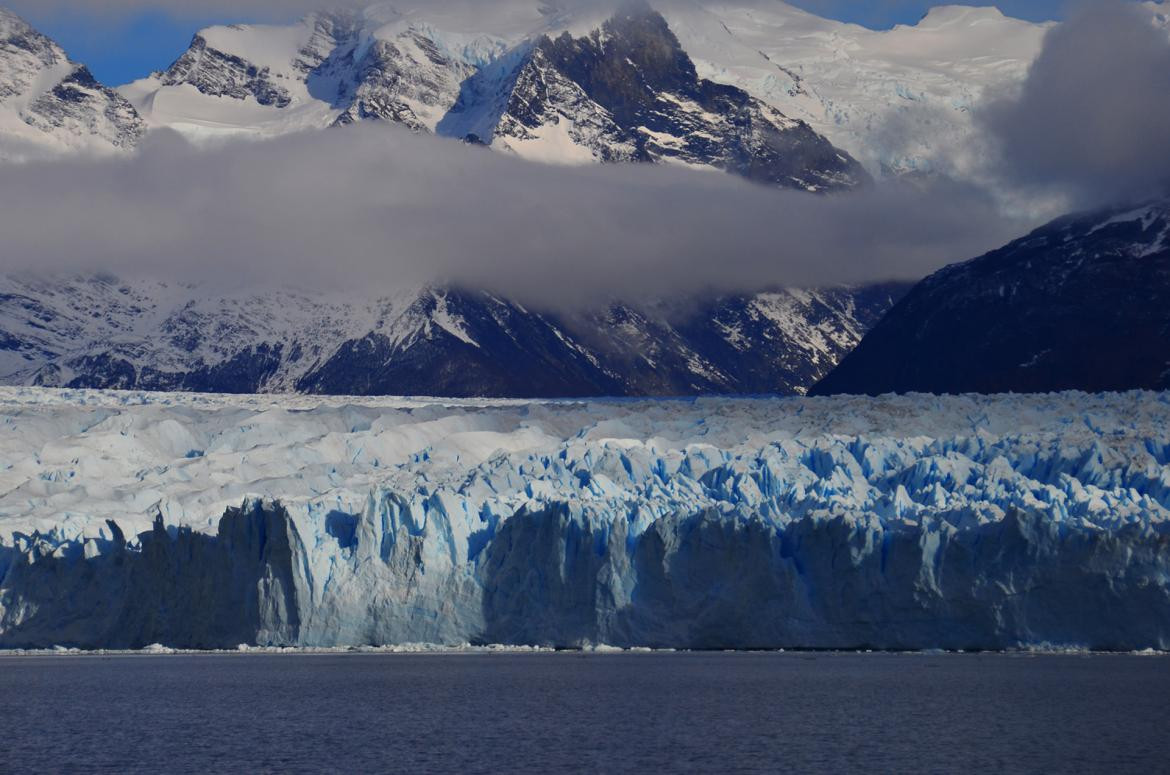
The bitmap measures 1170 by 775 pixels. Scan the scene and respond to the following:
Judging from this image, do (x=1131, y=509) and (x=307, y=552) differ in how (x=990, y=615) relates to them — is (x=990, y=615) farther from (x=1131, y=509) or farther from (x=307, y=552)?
(x=307, y=552)

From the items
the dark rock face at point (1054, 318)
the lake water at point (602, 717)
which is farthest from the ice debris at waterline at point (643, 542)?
the dark rock face at point (1054, 318)

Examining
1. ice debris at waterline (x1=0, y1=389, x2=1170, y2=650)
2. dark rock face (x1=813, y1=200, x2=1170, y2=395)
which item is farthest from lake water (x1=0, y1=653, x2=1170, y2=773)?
dark rock face (x1=813, y1=200, x2=1170, y2=395)

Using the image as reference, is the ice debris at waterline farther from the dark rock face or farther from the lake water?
the dark rock face

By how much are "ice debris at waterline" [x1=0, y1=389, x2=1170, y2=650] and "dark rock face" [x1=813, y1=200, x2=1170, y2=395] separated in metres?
45.5

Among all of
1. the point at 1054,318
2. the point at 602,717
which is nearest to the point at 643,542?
the point at 602,717

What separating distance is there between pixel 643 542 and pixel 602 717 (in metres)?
11.2

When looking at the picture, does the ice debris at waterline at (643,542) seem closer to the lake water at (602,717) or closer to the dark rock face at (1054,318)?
the lake water at (602,717)

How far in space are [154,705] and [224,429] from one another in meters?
25.6

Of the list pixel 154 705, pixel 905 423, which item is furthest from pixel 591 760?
pixel 905 423

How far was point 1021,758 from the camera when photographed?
41.5 m

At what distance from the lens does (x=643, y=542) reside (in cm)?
5994

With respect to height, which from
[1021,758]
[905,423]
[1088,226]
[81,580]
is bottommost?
[1021,758]

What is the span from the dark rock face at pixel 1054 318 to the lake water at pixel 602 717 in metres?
51.4

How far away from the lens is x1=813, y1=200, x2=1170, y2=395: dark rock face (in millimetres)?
115812
